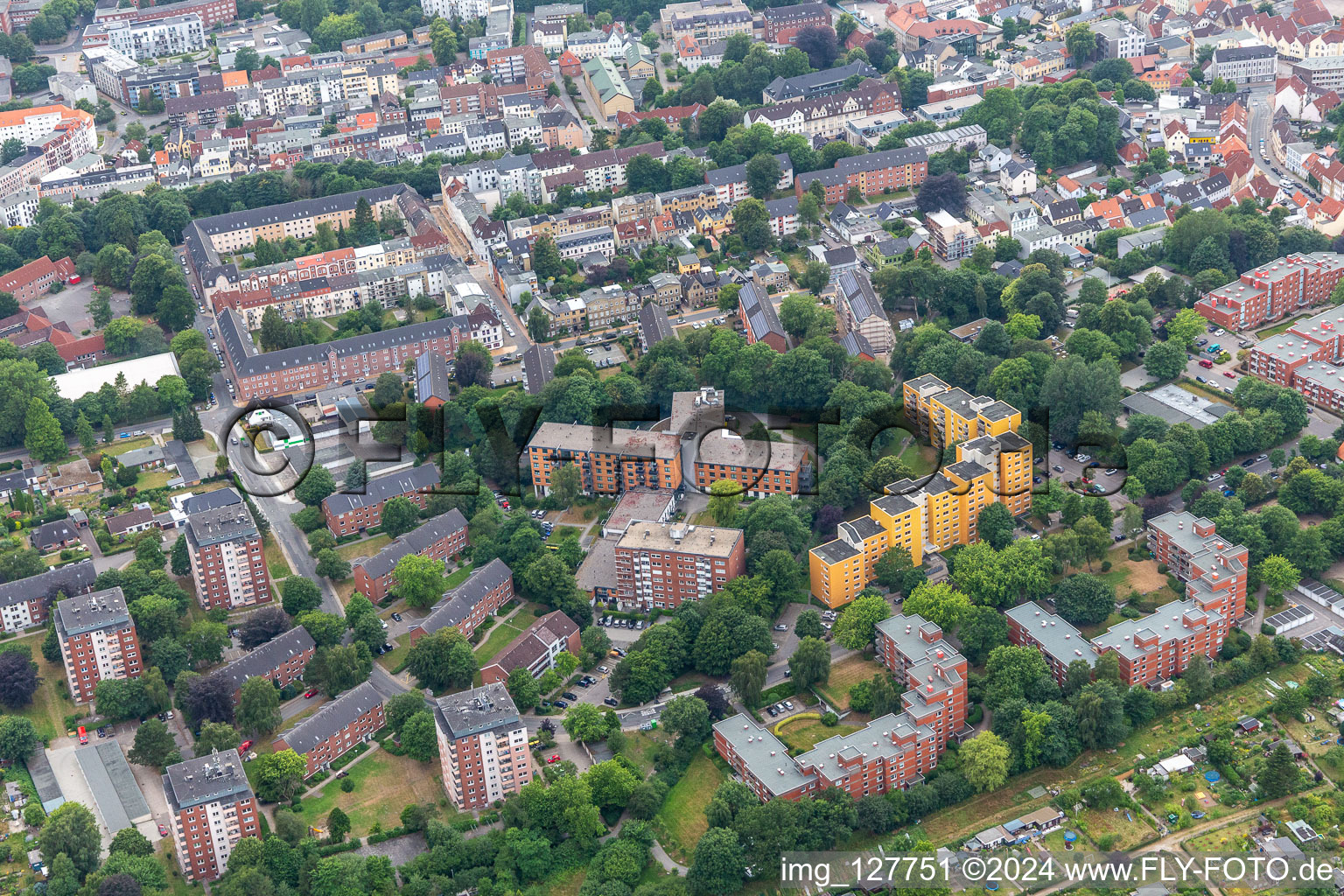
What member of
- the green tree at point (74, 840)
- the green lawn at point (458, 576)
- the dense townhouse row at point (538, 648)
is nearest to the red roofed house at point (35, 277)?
the green lawn at point (458, 576)

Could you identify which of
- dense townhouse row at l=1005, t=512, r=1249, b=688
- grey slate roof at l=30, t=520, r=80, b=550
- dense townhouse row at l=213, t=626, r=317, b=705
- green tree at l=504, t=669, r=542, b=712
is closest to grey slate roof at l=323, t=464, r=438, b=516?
dense townhouse row at l=213, t=626, r=317, b=705

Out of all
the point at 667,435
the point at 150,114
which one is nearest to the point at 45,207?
the point at 150,114

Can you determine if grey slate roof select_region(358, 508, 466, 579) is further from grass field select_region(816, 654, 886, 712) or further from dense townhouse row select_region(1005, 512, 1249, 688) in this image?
dense townhouse row select_region(1005, 512, 1249, 688)

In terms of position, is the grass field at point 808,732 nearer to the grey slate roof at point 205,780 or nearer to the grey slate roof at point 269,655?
the grey slate roof at point 269,655

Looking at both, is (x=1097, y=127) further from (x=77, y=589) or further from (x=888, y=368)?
(x=77, y=589)

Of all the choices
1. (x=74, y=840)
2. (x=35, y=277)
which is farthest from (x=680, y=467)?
(x=35, y=277)

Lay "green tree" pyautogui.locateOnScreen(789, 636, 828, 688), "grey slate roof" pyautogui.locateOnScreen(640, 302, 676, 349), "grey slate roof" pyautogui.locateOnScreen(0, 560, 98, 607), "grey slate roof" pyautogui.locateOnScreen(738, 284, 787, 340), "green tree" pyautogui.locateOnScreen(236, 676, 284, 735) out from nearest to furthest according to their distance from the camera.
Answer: "green tree" pyautogui.locateOnScreen(236, 676, 284, 735)
"green tree" pyautogui.locateOnScreen(789, 636, 828, 688)
"grey slate roof" pyautogui.locateOnScreen(0, 560, 98, 607)
"grey slate roof" pyautogui.locateOnScreen(738, 284, 787, 340)
"grey slate roof" pyautogui.locateOnScreen(640, 302, 676, 349)
